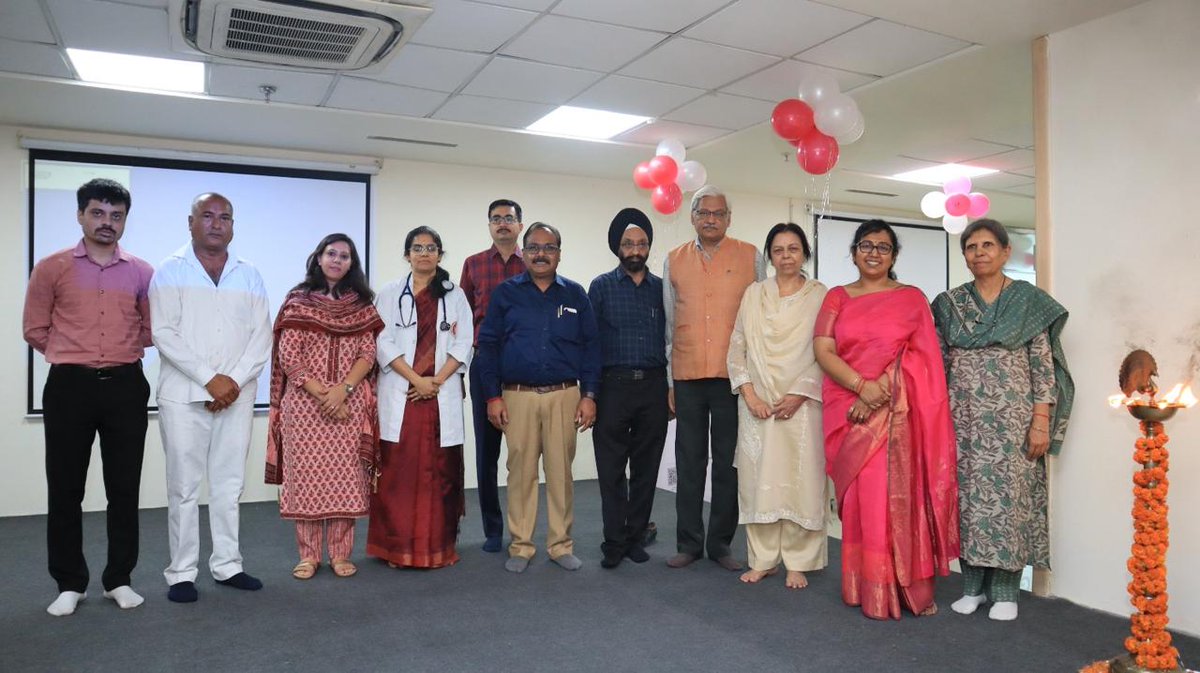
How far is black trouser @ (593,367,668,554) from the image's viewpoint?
385 centimetres

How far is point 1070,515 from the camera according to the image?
11.3 ft

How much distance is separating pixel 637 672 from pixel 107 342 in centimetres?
228

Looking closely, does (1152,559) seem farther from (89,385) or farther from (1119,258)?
(89,385)

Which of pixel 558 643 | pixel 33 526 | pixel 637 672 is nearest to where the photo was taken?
pixel 637 672

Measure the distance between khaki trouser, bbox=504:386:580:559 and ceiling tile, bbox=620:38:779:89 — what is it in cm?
163

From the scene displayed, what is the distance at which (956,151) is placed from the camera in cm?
604

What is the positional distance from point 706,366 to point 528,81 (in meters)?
1.79

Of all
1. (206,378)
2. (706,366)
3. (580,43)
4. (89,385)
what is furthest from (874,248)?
(89,385)

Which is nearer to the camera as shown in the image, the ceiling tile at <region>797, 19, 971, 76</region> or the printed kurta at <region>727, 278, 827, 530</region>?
the printed kurta at <region>727, 278, 827, 530</region>

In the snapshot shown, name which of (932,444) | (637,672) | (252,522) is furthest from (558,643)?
(252,522)

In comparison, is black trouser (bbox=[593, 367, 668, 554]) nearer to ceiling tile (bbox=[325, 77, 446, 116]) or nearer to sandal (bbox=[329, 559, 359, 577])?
sandal (bbox=[329, 559, 359, 577])

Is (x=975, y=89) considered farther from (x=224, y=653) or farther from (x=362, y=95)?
(x=224, y=653)

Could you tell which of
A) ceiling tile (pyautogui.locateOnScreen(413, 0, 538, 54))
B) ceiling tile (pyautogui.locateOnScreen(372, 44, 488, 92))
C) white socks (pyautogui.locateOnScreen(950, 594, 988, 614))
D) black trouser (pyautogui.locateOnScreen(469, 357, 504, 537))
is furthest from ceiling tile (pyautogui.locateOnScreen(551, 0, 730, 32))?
white socks (pyautogui.locateOnScreen(950, 594, 988, 614))

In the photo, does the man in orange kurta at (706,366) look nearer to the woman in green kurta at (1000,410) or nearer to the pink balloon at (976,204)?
the woman in green kurta at (1000,410)
